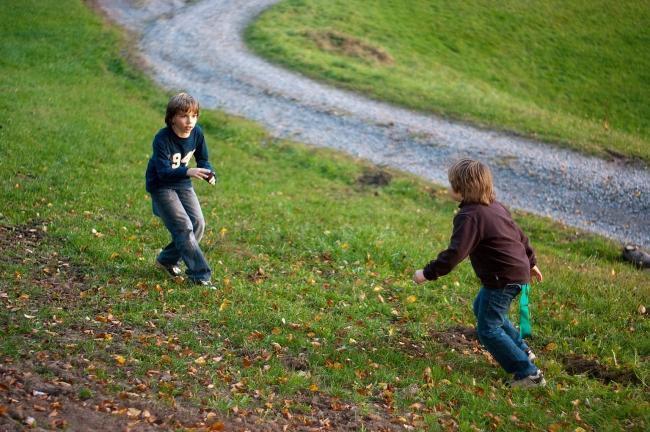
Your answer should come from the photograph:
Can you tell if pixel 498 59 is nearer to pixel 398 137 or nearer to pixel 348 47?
pixel 348 47

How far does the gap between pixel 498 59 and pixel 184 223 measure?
2375 cm

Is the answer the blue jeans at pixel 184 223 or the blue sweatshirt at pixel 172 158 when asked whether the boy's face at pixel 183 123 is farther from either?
the blue jeans at pixel 184 223

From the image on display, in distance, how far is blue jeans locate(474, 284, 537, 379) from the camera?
6.79 meters

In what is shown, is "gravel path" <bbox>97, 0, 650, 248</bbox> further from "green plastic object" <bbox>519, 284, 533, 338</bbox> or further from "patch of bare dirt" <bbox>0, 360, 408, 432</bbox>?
"patch of bare dirt" <bbox>0, 360, 408, 432</bbox>

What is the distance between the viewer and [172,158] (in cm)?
836

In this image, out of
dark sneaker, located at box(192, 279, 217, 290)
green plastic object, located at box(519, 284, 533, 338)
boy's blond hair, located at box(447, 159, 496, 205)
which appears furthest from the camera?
dark sneaker, located at box(192, 279, 217, 290)

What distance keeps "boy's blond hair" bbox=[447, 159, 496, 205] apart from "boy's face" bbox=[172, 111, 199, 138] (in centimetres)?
319

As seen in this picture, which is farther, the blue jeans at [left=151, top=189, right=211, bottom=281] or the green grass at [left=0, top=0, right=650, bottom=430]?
the blue jeans at [left=151, top=189, right=211, bottom=281]

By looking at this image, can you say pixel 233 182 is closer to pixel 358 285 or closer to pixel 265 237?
pixel 265 237

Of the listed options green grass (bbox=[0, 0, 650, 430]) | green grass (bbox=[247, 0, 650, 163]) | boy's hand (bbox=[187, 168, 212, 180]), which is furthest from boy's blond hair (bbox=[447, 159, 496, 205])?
green grass (bbox=[247, 0, 650, 163])

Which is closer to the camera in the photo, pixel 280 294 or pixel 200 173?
pixel 200 173

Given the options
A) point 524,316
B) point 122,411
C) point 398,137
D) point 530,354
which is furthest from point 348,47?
point 122,411

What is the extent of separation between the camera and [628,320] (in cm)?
884

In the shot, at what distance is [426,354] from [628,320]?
2.97m
